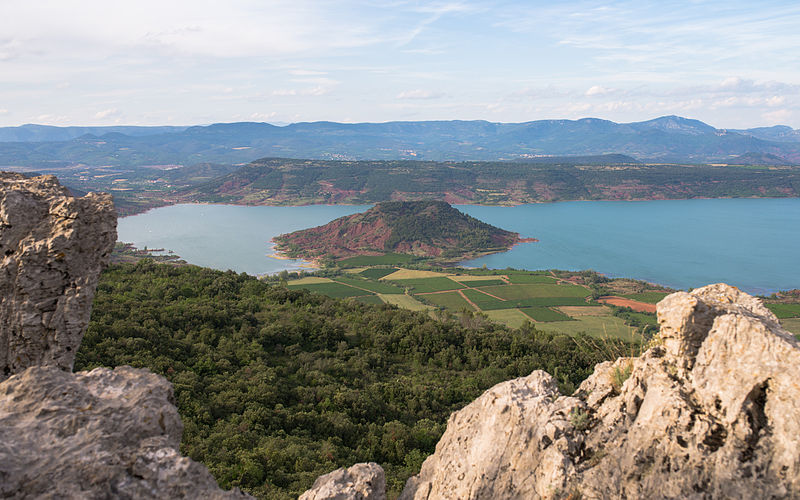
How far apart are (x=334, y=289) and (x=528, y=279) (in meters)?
31.0

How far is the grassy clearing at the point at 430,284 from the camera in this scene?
73500 millimetres

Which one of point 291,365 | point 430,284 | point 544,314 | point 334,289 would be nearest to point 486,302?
point 544,314

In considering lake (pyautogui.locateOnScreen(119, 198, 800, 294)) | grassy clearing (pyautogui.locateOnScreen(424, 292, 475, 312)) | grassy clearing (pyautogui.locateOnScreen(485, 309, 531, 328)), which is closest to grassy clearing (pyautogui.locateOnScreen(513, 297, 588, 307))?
grassy clearing (pyautogui.locateOnScreen(485, 309, 531, 328))

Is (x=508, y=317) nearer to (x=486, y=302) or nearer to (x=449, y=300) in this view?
(x=486, y=302)

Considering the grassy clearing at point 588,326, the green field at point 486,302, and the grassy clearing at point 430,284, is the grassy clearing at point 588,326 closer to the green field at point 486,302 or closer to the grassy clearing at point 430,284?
the green field at point 486,302

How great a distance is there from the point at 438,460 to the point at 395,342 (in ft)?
65.6

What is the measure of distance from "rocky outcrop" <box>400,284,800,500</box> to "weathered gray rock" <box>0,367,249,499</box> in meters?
3.62

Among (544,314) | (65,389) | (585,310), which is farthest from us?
(585,310)

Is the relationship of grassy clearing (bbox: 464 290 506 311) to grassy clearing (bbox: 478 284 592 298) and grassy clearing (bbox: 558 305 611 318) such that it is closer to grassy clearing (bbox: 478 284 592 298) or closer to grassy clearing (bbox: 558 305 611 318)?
grassy clearing (bbox: 478 284 592 298)

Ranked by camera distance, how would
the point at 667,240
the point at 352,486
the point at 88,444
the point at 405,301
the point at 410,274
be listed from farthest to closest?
1. the point at 667,240
2. the point at 410,274
3. the point at 405,301
4. the point at 352,486
5. the point at 88,444

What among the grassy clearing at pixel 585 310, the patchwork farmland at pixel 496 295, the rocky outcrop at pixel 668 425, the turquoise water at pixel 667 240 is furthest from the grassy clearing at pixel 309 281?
the rocky outcrop at pixel 668 425

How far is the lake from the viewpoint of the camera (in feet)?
290

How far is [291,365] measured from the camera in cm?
2236

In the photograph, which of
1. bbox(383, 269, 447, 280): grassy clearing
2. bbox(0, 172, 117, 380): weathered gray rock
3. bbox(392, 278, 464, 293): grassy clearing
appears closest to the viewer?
bbox(0, 172, 117, 380): weathered gray rock
